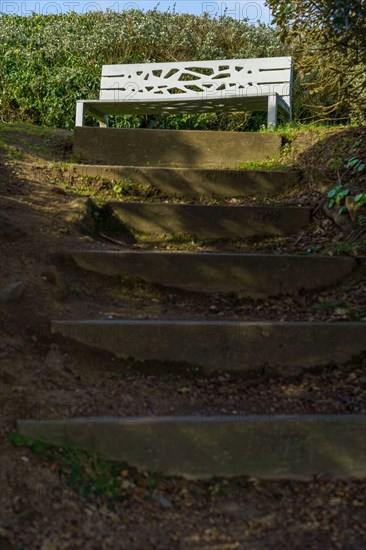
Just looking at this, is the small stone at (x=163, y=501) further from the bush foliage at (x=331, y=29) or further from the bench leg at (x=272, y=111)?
the bench leg at (x=272, y=111)

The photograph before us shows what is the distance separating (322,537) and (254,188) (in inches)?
112

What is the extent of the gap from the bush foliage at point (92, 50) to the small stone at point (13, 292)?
555 cm

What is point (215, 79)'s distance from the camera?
650 centimetres

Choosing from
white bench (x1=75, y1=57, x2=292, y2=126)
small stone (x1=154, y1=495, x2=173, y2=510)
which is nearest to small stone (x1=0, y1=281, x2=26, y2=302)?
small stone (x1=154, y1=495, x2=173, y2=510)

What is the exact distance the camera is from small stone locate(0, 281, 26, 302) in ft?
8.61

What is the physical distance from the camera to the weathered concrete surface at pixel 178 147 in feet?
16.4

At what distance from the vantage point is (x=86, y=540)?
5.98ft

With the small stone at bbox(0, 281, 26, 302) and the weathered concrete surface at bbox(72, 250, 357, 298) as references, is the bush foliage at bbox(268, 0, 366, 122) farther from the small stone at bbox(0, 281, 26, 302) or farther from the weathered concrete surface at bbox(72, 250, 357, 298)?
the small stone at bbox(0, 281, 26, 302)

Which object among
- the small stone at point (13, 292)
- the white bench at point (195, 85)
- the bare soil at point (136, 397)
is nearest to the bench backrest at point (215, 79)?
the white bench at point (195, 85)

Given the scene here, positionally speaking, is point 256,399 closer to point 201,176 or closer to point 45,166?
point 201,176

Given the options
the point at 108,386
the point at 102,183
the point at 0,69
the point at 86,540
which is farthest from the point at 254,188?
the point at 0,69

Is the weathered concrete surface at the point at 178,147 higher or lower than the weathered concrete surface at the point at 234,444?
higher

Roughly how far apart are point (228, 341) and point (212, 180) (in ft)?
6.52

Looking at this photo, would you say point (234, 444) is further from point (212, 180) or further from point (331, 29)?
point (331, 29)
